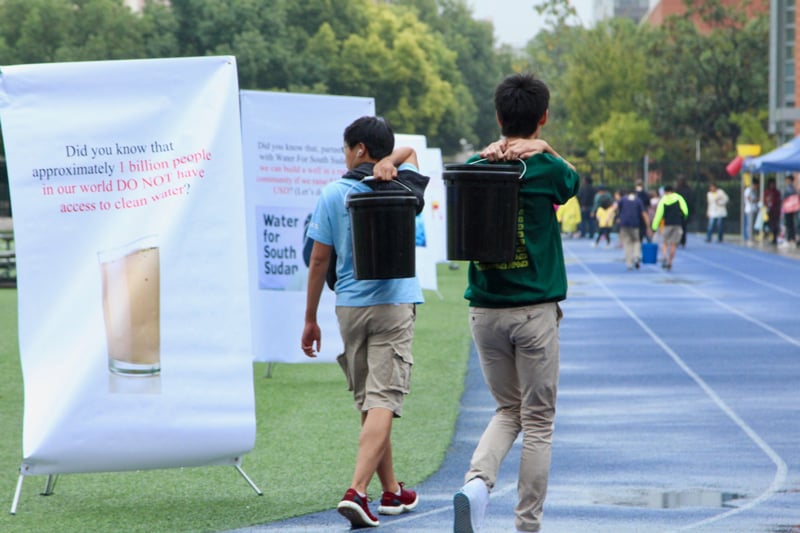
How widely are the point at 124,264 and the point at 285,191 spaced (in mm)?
5055

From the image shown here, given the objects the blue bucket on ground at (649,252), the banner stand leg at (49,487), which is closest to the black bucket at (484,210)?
the banner stand leg at (49,487)

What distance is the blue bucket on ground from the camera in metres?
32.5

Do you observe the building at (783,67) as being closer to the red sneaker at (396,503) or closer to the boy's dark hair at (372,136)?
the red sneaker at (396,503)

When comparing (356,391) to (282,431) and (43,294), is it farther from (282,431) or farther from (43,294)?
(282,431)

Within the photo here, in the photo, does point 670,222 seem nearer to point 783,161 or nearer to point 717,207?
point 783,161

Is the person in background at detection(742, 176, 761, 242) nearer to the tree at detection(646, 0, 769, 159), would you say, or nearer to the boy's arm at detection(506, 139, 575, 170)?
the tree at detection(646, 0, 769, 159)

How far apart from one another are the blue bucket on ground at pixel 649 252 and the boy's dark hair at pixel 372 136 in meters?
26.2

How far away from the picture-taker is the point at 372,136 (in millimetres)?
6719

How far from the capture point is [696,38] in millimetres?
65438

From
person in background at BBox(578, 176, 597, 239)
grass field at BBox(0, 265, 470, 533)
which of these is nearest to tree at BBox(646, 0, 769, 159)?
person in background at BBox(578, 176, 597, 239)

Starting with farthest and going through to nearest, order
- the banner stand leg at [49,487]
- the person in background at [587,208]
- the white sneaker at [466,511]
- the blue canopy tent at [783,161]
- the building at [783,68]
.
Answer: the building at [783,68] → the person in background at [587,208] → the blue canopy tent at [783,161] → the banner stand leg at [49,487] → the white sneaker at [466,511]

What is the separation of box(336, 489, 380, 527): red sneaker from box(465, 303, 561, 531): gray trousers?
677 mm

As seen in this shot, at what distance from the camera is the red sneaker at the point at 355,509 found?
6355mm

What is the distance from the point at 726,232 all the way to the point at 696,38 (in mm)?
12800
